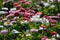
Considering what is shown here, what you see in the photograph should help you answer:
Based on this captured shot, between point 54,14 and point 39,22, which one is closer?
point 39,22

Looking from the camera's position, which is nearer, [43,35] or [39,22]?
[43,35]

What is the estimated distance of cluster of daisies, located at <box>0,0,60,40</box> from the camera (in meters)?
4.66

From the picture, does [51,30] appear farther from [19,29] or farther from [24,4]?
[24,4]

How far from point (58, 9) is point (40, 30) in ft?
4.01

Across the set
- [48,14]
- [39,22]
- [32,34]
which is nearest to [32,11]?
[48,14]

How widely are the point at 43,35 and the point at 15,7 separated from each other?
172 centimetres

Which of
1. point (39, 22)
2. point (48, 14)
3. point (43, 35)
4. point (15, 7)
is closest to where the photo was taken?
point (43, 35)

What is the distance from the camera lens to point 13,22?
5.27 meters

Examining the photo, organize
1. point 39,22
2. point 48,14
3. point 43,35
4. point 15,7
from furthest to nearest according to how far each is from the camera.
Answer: point 15,7, point 48,14, point 39,22, point 43,35

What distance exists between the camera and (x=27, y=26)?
200 inches

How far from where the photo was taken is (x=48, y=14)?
18.7 ft

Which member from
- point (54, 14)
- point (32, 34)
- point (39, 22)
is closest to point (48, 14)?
point (54, 14)

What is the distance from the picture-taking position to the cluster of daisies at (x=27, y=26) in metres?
4.66

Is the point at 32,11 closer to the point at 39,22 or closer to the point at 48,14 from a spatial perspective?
the point at 48,14
